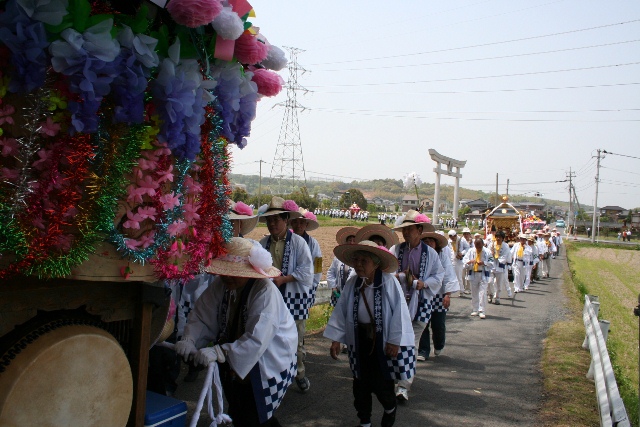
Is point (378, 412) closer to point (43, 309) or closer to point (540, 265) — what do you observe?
point (43, 309)

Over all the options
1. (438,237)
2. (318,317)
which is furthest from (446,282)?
(318,317)

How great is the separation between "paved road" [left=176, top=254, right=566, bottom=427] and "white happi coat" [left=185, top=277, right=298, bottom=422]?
1.58 metres

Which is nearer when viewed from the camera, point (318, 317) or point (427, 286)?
point (427, 286)

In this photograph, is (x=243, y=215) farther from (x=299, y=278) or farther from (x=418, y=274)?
(x=418, y=274)

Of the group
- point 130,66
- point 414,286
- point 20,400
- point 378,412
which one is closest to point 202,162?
point 130,66

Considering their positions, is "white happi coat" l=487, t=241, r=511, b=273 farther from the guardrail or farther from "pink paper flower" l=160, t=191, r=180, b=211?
"pink paper flower" l=160, t=191, r=180, b=211

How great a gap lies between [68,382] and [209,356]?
101 centimetres

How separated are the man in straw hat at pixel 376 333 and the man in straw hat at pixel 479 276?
7.95m

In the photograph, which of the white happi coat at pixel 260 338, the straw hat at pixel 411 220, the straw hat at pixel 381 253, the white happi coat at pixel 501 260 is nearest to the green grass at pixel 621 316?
the white happi coat at pixel 501 260

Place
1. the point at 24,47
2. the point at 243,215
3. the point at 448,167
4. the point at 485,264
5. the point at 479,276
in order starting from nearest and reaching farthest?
the point at 24,47
the point at 243,215
the point at 479,276
the point at 485,264
the point at 448,167

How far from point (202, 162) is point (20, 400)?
1.57 meters

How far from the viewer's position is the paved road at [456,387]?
6082mm

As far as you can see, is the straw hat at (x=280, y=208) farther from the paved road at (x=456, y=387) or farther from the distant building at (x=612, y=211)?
the distant building at (x=612, y=211)

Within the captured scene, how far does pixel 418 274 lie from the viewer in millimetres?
7539
